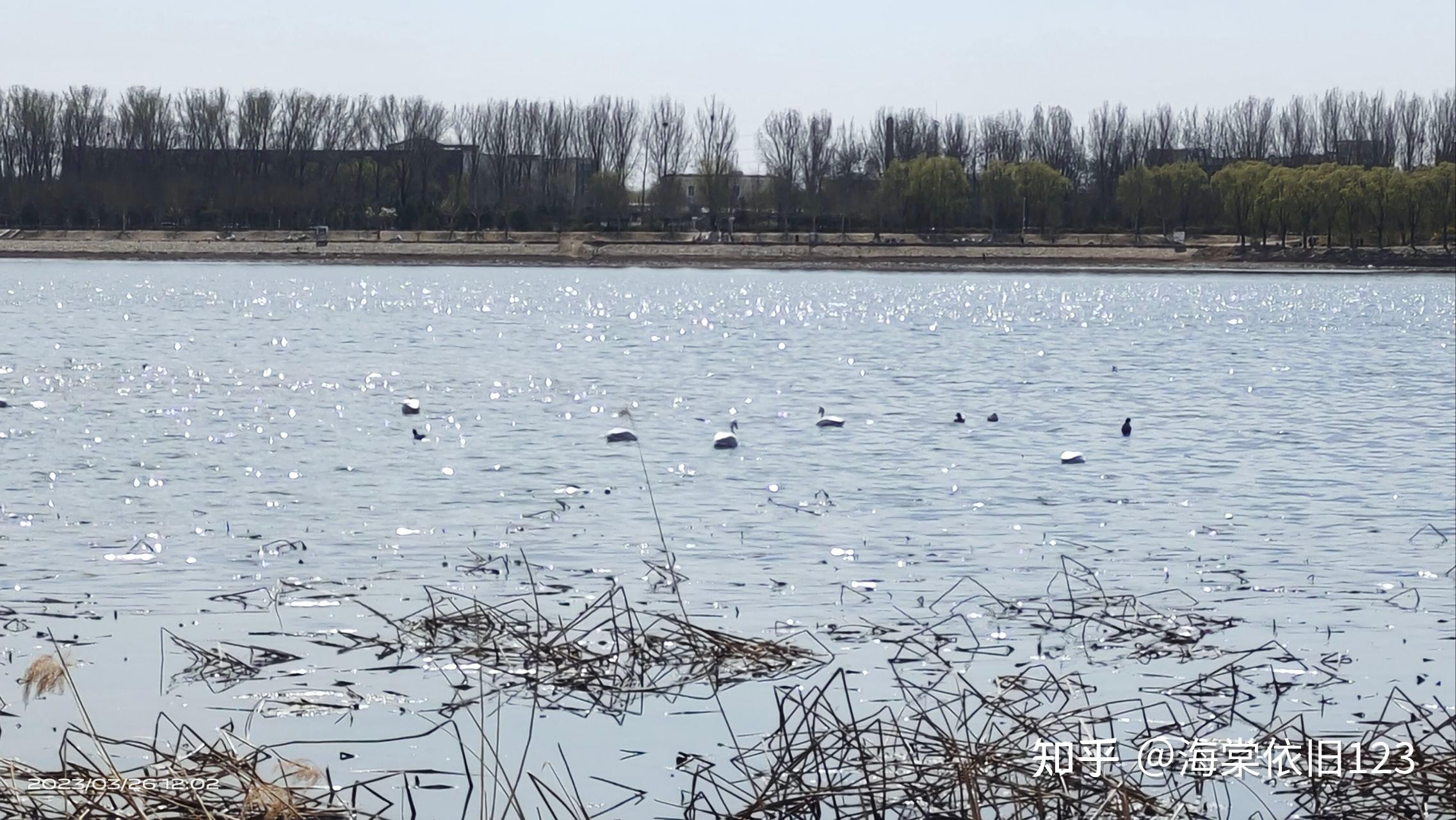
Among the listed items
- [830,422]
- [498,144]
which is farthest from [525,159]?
[830,422]

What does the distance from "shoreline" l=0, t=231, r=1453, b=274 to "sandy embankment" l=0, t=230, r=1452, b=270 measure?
80 millimetres

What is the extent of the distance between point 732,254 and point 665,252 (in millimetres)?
4216

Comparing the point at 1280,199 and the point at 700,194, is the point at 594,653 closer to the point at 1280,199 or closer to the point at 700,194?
the point at 1280,199

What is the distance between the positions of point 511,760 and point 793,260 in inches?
3939

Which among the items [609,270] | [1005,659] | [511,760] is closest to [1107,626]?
[1005,659]

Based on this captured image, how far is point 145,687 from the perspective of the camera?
785 centimetres

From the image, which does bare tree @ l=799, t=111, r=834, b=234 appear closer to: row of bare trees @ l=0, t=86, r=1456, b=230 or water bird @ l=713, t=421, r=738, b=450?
row of bare trees @ l=0, t=86, r=1456, b=230

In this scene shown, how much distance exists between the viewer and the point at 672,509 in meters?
13.8

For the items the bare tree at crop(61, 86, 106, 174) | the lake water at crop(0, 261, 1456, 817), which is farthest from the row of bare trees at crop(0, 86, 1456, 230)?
the lake water at crop(0, 261, 1456, 817)

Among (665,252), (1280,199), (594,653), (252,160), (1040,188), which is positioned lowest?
(594,653)

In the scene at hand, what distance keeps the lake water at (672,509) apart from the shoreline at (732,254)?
2704 inches

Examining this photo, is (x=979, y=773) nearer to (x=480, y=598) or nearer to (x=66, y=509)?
(x=480, y=598)

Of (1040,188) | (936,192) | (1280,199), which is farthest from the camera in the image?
(1040,188)

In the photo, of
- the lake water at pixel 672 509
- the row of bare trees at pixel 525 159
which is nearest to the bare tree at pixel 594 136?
the row of bare trees at pixel 525 159
